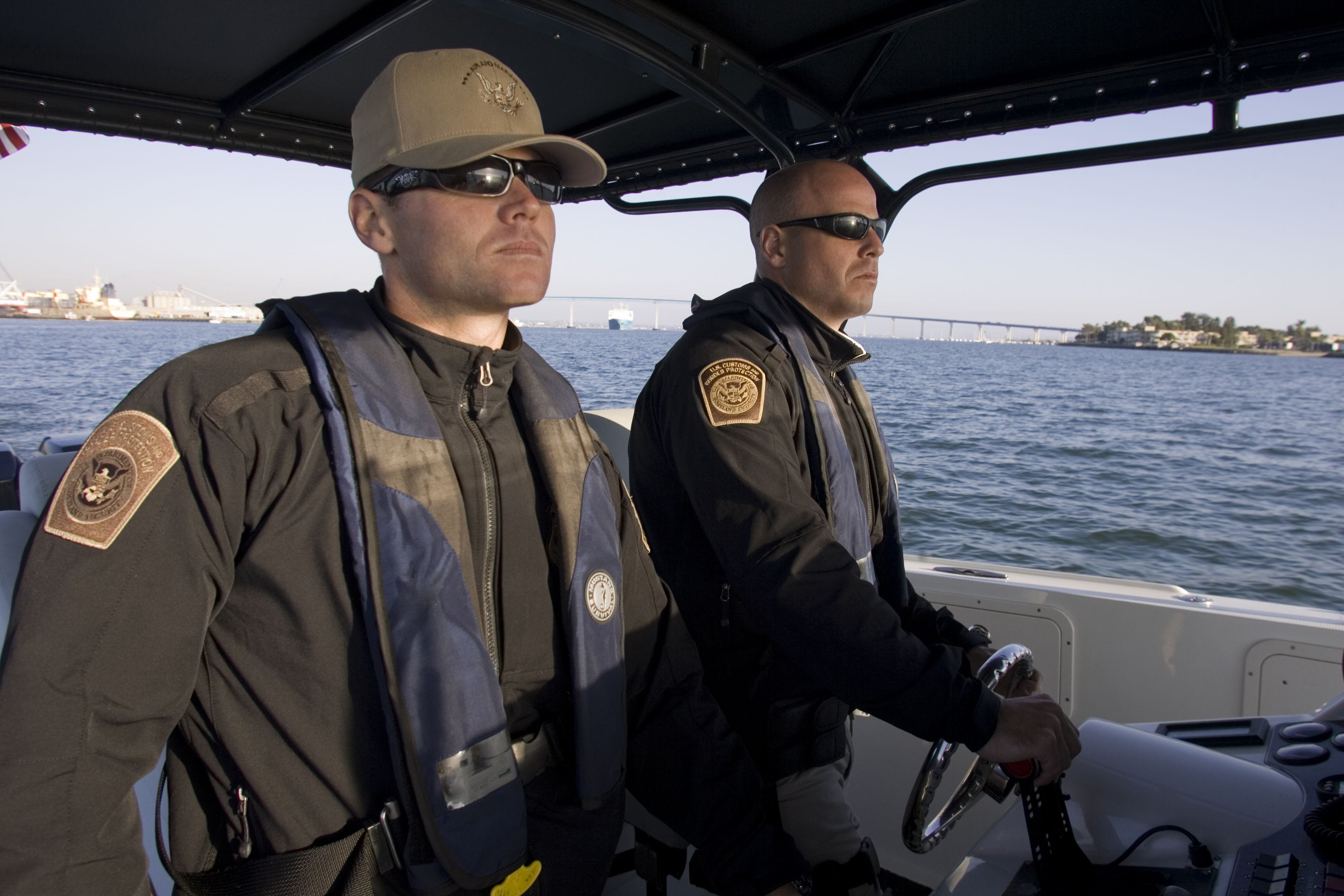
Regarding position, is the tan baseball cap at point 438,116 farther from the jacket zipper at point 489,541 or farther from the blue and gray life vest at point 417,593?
the jacket zipper at point 489,541

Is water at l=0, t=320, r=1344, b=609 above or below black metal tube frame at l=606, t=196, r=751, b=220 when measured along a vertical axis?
below

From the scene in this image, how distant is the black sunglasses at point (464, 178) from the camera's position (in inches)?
50.0

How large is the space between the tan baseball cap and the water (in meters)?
6.20

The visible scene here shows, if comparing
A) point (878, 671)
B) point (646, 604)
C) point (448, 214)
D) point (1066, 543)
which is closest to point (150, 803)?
point (646, 604)

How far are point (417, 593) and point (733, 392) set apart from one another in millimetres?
824

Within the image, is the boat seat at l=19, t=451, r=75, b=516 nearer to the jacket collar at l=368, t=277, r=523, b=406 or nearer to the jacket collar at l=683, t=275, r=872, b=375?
the jacket collar at l=368, t=277, r=523, b=406

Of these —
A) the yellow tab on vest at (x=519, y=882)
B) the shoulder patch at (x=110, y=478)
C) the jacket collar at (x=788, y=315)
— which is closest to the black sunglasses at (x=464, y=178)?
the shoulder patch at (x=110, y=478)

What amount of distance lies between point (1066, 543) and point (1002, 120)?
8.07m

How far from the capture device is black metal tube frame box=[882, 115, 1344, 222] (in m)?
1.88

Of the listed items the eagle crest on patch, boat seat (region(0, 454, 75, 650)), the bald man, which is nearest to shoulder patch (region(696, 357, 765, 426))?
the bald man

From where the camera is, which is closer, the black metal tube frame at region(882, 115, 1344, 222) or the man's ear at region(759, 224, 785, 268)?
the black metal tube frame at region(882, 115, 1344, 222)

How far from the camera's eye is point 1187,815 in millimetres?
1339

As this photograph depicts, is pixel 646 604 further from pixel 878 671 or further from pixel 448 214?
pixel 448 214

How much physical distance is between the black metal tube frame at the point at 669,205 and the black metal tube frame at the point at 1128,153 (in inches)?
24.1
